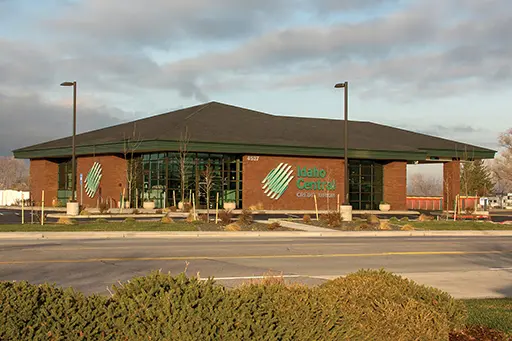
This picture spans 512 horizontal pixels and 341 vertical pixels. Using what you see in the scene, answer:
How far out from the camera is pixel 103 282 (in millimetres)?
12227

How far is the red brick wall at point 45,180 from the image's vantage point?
55000 mm

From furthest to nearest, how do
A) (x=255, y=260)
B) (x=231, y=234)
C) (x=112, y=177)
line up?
(x=112, y=177), (x=231, y=234), (x=255, y=260)

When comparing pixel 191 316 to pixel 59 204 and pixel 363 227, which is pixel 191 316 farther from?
pixel 59 204

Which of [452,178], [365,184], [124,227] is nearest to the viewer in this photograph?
[124,227]

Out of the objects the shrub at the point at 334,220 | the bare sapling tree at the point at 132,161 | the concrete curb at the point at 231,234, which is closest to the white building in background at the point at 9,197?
the bare sapling tree at the point at 132,161

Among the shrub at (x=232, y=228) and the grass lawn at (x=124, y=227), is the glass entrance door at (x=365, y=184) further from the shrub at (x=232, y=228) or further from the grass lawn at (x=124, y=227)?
the shrub at (x=232, y=228)

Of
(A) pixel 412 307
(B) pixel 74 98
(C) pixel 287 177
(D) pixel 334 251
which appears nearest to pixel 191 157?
(C) pixel 287 177

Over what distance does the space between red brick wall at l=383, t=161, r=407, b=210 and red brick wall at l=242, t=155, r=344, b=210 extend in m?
5.29

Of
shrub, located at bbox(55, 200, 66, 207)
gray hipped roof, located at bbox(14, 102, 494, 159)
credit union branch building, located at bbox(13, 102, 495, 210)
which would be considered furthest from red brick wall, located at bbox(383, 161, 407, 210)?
shrub, located at bbox(55, 200, 66, 207)

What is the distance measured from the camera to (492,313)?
28.0ft

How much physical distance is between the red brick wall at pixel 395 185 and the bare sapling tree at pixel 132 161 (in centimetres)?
2065

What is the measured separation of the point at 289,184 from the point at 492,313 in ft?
124

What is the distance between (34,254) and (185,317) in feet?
44.7

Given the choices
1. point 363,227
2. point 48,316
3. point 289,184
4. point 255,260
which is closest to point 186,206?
point 289,184
